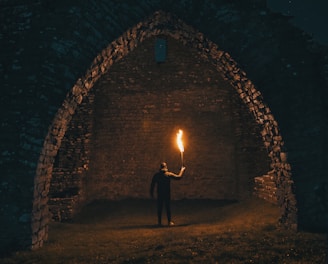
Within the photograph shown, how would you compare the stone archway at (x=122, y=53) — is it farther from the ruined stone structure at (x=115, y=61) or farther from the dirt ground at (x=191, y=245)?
the dirt ground at (x=191, y=245)

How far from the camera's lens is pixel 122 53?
5098mm

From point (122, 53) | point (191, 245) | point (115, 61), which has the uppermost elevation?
point (122, 53)

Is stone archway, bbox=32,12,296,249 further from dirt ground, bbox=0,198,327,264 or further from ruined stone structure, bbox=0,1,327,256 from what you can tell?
dirt ground, bbox=0,198,327,264

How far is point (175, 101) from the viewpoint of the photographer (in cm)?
982

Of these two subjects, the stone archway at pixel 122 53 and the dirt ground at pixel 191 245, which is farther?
the stone archway at pixel 122 53

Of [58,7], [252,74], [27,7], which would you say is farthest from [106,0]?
[252,74]

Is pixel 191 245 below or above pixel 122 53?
below

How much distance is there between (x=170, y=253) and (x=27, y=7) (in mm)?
4479

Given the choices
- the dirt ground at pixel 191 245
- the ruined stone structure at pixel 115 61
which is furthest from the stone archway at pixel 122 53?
the dirt ground at pixel 191 245

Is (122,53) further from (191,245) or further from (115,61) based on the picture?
(191,245)

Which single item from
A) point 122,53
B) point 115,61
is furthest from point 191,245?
point 122,53

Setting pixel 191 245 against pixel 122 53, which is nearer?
pixel 191 245

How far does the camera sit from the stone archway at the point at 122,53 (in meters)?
4.13

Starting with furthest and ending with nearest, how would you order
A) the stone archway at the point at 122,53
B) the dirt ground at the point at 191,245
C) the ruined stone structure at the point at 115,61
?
1. the stone archway at the point at 122,53
2. the ruined stone structure at the point at 115,61
3. the dirt ground at the point at 191,245
